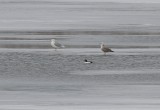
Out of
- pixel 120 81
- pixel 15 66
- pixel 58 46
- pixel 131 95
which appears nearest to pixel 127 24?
pixel 58 46

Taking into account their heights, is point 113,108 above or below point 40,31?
below

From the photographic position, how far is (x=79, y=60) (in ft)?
44.1

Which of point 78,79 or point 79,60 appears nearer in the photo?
point 78,79

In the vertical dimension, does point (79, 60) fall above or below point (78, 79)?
above

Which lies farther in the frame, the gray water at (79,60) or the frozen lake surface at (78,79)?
the gray water at (79,60)

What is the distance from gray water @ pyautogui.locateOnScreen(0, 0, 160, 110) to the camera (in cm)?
943

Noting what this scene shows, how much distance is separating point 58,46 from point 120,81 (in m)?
4.20

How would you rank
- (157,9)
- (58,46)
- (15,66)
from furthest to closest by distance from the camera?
(157,9) → (58,46) → (15,66)

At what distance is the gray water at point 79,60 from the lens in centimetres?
943

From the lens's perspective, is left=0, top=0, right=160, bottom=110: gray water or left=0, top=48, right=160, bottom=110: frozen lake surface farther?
left=0, top=0, right=160, bottom=110: gray water

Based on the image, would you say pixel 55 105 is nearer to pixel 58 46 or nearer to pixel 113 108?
pixel 113 108

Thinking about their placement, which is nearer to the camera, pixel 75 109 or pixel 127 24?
pixel 75 109

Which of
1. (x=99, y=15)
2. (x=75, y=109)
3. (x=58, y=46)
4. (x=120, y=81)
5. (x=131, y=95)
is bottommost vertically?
(x=75, y=109)

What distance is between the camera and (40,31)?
18.6 metres
